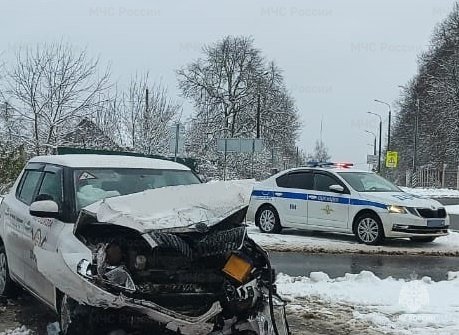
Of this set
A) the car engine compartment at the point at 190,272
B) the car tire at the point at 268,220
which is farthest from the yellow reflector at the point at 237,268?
the car tire at the point at 268,220

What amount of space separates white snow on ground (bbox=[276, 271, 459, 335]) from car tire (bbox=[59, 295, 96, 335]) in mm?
3047

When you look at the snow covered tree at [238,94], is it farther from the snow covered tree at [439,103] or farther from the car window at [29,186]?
the car window at [29,186]

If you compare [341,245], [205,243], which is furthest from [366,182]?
[205,243]

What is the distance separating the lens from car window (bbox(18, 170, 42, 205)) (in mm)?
6816

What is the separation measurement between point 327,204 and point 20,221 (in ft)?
27.9

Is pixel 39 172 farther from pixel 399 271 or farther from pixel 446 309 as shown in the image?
pixel 399 271

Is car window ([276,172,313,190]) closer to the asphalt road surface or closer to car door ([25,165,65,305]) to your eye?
the asphalt road surface

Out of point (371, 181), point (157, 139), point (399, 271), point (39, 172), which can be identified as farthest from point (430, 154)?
point (39, 172)

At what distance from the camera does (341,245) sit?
1294cm

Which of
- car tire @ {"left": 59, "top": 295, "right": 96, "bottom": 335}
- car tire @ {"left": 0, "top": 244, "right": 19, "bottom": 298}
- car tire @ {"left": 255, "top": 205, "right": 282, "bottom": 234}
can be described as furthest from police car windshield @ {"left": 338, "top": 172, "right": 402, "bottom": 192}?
car tire @ {"left": 59, "top": 295, "right": 96, "bottom": 335}

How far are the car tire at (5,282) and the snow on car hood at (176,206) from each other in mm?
2799

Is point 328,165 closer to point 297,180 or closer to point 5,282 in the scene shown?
point 297,180

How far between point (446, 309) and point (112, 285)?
4.21m

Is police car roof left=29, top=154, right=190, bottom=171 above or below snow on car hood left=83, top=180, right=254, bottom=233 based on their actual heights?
above
